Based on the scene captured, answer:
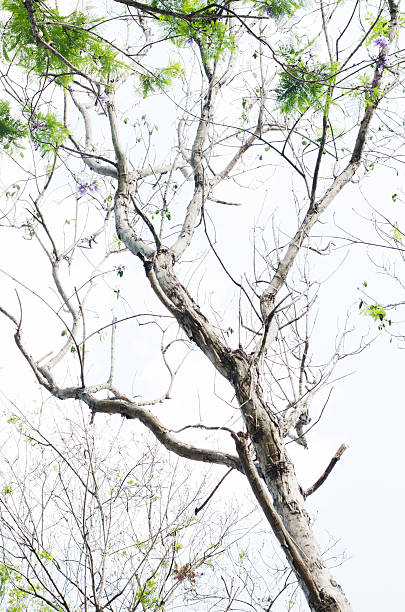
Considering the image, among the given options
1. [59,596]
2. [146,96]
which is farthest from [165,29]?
[59,596]

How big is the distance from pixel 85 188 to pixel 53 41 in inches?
76.8

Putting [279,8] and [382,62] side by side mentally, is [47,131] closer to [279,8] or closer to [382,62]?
[279,8]

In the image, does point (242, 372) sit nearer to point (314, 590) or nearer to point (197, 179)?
point (314, 590)

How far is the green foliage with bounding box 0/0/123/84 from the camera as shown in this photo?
2141 mm

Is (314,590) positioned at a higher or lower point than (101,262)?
lower

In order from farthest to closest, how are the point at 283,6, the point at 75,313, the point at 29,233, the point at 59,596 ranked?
the point at 29,233 → the point at 75,313 → the point at 59,596 → the point at 283,6

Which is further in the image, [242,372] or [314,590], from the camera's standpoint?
[242,372]

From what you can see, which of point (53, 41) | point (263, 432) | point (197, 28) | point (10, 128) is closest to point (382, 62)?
point (197, 28)

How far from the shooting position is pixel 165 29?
8.61ft

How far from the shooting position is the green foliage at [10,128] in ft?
11.7

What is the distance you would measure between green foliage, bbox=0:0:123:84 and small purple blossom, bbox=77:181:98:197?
1516mm

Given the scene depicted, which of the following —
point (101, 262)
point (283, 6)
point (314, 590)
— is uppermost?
point (101, 262)

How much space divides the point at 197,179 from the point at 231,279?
55.4 inches

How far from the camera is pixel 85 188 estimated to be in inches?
165
